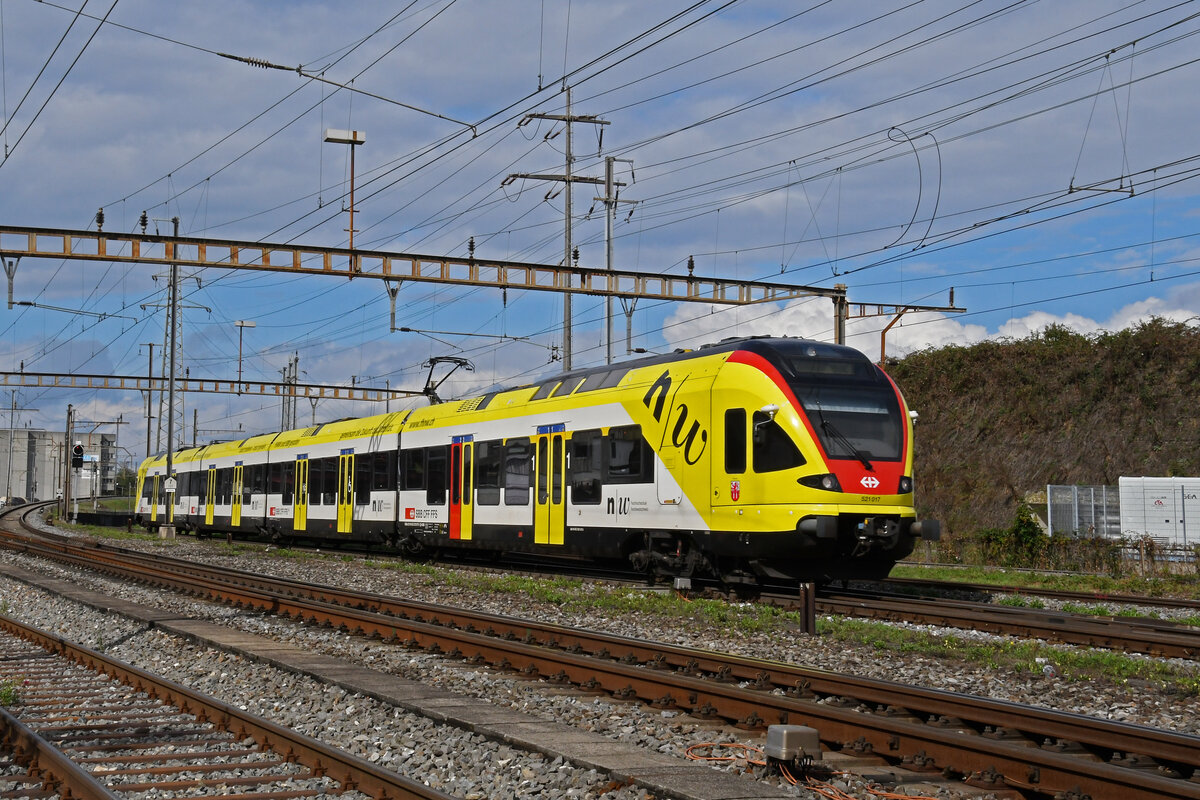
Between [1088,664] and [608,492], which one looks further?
[608,492]

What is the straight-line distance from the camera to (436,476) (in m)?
25.0

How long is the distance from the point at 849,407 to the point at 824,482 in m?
1.31

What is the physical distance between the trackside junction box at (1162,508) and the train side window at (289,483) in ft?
73.6

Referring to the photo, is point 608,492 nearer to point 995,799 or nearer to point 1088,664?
point 1088,664

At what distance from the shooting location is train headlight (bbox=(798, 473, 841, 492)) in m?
15.0

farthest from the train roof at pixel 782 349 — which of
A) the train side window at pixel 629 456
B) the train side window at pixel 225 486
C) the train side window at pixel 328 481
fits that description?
the train side window at pixel 225 486

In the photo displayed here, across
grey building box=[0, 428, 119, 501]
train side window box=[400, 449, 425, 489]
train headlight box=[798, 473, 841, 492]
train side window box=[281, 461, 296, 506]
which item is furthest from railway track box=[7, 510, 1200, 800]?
grey building box=[0, 428, 119, 501]

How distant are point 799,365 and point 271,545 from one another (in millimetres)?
25956

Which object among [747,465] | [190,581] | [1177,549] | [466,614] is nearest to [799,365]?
[747,465]

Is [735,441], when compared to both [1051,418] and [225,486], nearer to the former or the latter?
[225,486]

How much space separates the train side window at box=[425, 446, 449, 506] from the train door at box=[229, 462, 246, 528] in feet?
48.5

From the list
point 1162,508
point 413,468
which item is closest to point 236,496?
point 413,468

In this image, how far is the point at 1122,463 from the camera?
38.6 metres

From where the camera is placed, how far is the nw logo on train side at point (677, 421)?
657 inches
